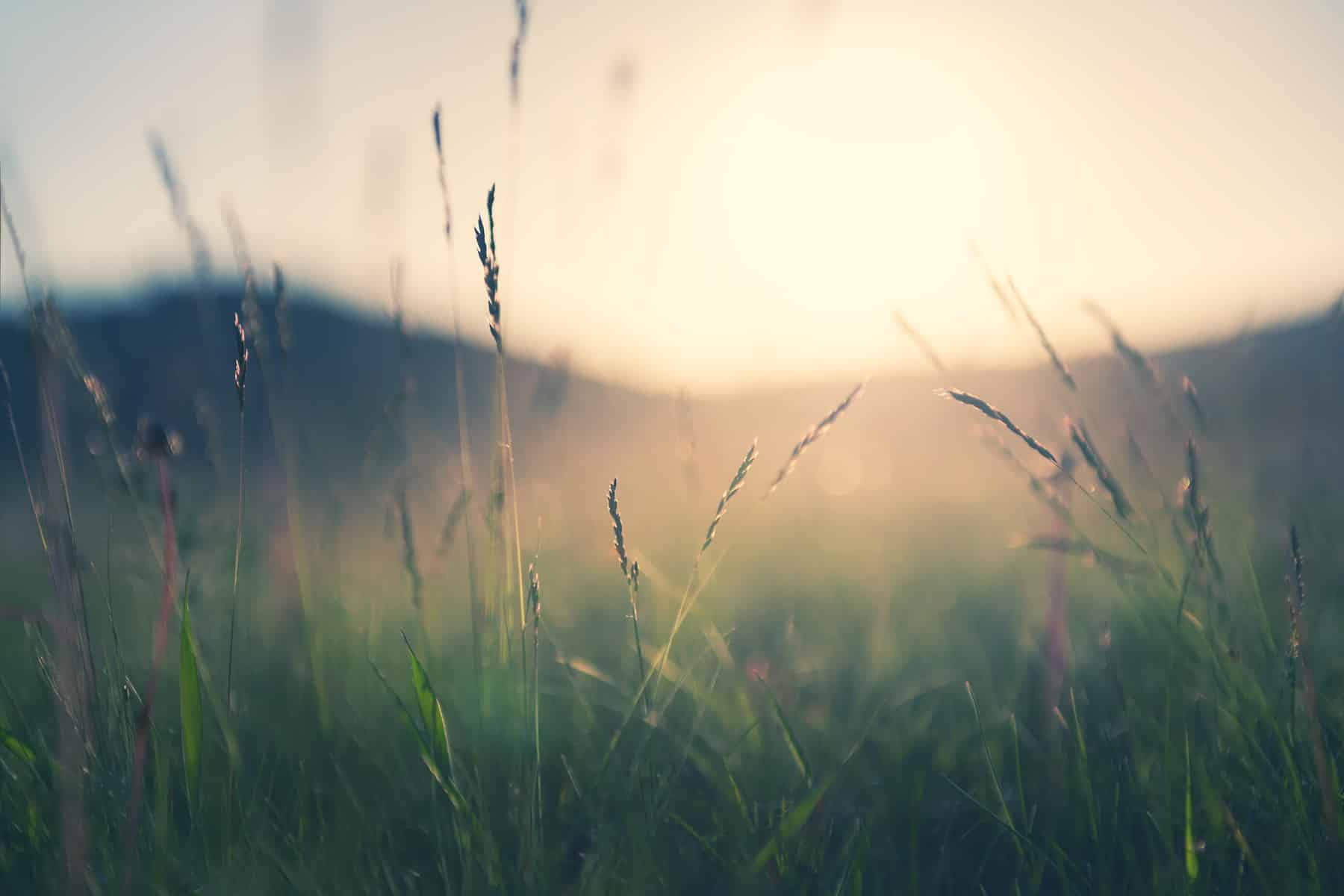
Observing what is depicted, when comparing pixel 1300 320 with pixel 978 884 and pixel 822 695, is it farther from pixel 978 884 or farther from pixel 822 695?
pixel 978 884

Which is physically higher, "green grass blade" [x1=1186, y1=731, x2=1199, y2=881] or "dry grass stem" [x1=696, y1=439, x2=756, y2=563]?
"dry grass stem" [x1=696, y1=439, x2=756, y2=563]

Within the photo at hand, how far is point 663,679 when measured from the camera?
1.72 meters

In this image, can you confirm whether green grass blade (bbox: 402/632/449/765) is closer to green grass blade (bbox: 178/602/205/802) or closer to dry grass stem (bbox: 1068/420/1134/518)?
green grass blade (bbox: 178/602/205/802)

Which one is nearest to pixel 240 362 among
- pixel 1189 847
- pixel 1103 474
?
pixel 1103 474

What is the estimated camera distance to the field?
0.95 m

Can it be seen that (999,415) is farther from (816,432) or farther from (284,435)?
(284,435)

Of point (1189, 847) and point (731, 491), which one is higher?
point (731, 491)

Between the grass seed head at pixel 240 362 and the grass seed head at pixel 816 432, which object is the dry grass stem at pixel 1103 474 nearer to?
the grass seed head at pixel 816 432

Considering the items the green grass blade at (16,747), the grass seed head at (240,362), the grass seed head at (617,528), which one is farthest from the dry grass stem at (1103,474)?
the green grass blade at (16,747)

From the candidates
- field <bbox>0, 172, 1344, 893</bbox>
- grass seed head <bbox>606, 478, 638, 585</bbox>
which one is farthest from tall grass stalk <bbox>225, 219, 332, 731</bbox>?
grass seed head <bbox>606, 478, 638, 585</bbox>

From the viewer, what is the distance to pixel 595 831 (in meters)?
0.95

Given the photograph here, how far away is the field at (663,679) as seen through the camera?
95cm

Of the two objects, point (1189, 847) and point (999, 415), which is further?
point (999, 415)

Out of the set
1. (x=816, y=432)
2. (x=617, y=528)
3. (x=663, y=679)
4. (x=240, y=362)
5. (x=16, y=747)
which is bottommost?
(x=663, y=679)
